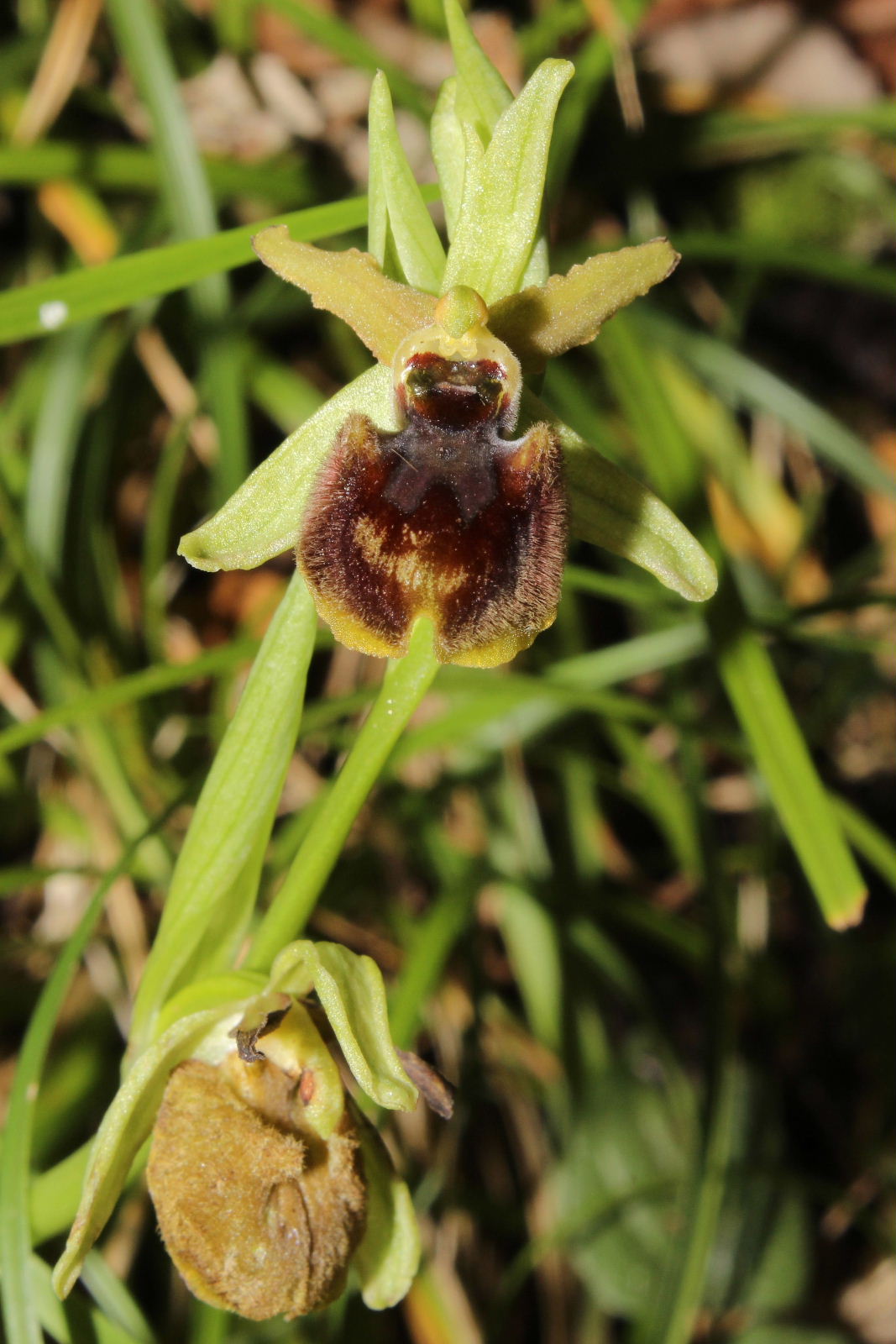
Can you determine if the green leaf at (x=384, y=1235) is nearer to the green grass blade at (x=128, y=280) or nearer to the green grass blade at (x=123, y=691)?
the green grass blade at (x=123, y=691)

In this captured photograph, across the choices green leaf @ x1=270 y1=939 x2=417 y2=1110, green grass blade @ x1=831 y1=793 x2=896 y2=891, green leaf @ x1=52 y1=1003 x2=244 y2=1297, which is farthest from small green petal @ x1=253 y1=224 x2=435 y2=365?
green grass blade @ x1=831 y1=793 x2=896 y2=891

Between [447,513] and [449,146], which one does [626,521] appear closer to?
[447,513]

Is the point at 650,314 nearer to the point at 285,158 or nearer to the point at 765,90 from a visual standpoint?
the point at 285,158

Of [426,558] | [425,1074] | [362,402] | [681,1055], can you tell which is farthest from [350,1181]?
[681,1055]

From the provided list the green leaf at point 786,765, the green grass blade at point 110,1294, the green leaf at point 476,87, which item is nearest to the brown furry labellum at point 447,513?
the green leaf at point 476,87

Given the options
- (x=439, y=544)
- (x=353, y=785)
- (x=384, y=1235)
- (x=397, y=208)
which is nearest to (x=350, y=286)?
(x=397, y=208)
